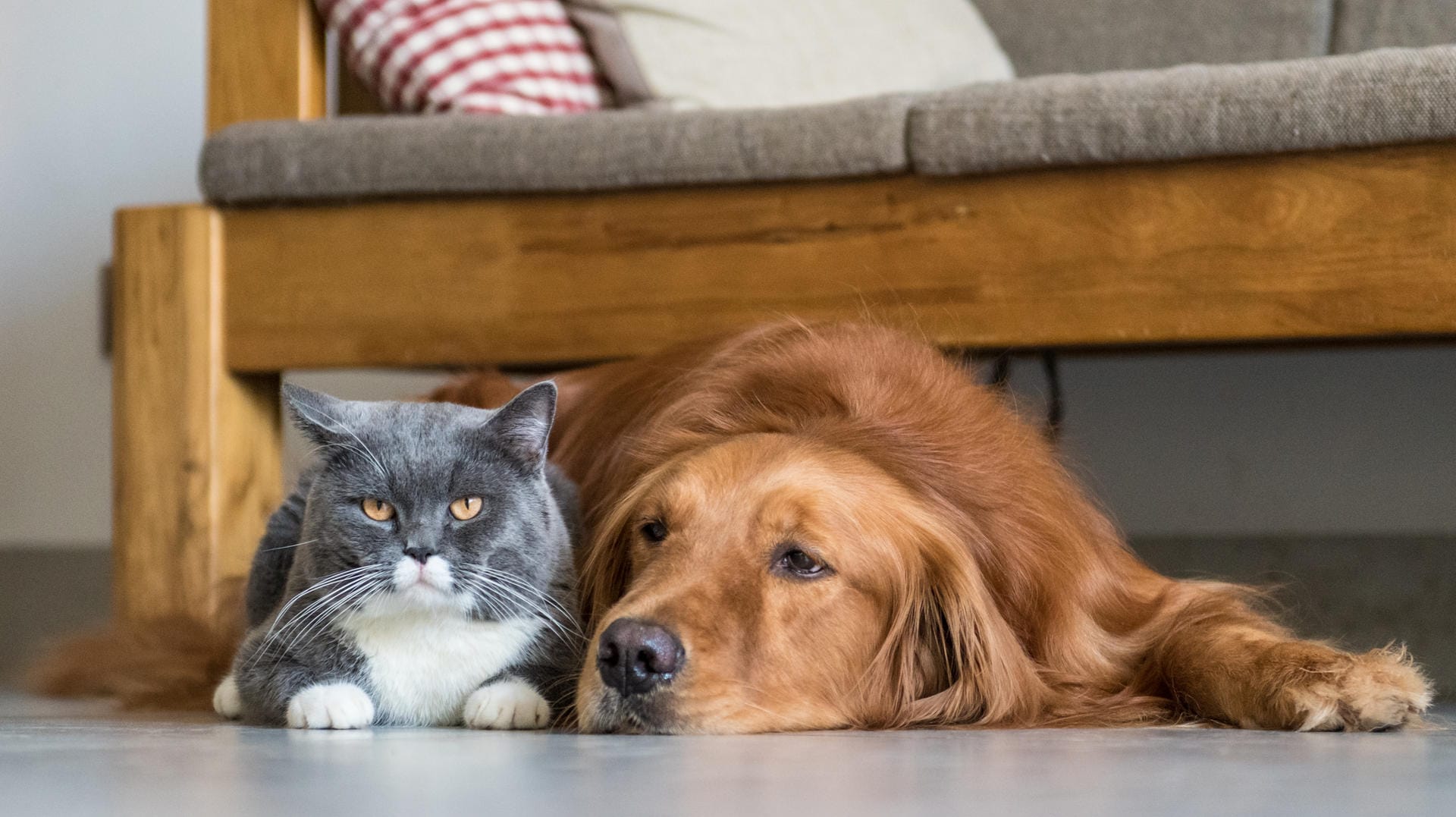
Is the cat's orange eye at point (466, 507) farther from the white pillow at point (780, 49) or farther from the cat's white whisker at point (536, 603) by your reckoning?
the white pillow at point (780, 49)

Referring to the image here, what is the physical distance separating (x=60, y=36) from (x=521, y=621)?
2.93m

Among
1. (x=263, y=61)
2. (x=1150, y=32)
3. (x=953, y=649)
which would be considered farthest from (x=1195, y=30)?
(x=953, y=649)

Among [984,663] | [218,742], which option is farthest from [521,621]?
[984,663]

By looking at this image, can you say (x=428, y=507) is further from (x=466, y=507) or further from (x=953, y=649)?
(x=953, y=649)

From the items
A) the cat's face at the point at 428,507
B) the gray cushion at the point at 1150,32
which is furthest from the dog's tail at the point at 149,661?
the gray cushion at the point at 1150,32

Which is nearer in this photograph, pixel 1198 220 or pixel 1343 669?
pixel 1343 669

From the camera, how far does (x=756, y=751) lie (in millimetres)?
1198

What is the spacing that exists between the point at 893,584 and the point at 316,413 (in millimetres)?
628

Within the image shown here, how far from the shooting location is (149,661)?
1.96 m

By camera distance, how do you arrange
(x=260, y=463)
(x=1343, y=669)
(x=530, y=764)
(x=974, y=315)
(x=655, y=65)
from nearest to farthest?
1. (x=530, y=764)
2. (x=1343, y=669)
3. (x=974, y=315)
4. (x=260, y=463)
5. (x=655, y=65)

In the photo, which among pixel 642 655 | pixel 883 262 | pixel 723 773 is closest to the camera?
pixel 723 773

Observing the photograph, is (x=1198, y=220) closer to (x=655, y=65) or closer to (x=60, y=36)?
(x=655, y=65)

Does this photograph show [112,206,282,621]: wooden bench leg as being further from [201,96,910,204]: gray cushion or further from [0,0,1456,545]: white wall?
[0,0,1456,545]: white wall

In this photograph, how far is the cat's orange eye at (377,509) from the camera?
1407 millimetres
